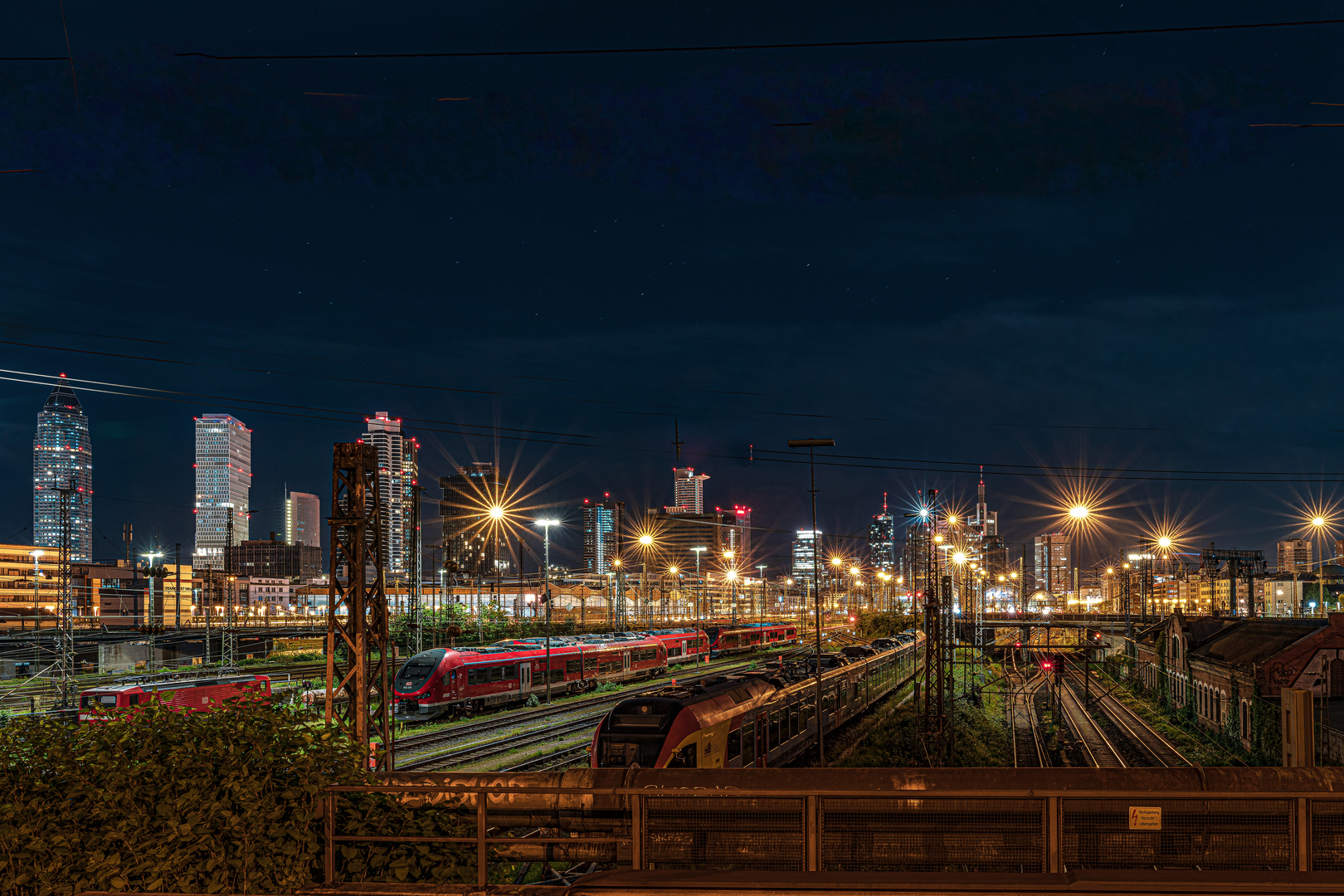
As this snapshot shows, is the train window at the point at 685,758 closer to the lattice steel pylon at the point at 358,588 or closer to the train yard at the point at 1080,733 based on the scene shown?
the lattice steel pylon at the point at 358,588

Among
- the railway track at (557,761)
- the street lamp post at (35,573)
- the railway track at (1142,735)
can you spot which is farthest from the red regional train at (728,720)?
the street lamp post at (35,573)

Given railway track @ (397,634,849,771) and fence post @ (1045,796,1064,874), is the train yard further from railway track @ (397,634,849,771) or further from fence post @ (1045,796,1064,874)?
fence post @ (1045,796,1064,874)

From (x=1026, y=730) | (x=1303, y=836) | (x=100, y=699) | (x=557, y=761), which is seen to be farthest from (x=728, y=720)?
(x=1026, y=730)

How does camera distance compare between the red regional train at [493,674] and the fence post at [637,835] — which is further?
the red regional train at [493,674]

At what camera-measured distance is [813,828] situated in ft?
28.2

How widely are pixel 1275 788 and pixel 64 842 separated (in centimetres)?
1269

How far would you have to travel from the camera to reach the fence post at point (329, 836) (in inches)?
347

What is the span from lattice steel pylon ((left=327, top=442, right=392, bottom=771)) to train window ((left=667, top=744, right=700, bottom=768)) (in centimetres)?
601

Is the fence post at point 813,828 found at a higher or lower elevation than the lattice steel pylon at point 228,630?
higher

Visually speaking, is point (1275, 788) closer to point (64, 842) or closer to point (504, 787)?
point (504, 787)

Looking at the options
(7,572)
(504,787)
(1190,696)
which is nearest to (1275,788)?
(504,787)

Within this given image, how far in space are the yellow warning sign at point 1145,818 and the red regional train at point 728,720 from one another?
25.1 ft

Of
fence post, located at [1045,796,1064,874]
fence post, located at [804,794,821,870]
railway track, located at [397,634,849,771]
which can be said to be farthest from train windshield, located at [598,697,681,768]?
fence post, located at [1045,796,1064,874]

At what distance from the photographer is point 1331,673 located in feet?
103
